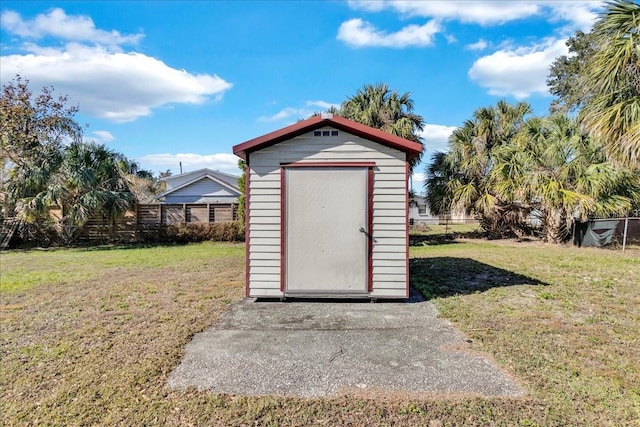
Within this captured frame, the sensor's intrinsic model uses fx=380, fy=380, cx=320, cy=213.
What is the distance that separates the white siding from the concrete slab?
Answer: 0.56 meters

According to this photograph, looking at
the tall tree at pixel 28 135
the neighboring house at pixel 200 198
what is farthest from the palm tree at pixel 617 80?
the tall tree at pixel 28 135

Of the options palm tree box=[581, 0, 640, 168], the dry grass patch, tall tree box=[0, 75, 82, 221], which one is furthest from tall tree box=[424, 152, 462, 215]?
tall tree box=[0, 75, 82, 221]

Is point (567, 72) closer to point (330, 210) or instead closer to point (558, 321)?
point (558, 321)

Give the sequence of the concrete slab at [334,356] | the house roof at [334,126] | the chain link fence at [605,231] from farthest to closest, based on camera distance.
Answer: the chain link fence at [605,231]
the house roof at [334,126]
the concrete slab at [334,356]

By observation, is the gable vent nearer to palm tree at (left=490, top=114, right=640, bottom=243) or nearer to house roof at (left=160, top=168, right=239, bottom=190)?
palm tree at (left=490, top=114, right=640, bottom=243)

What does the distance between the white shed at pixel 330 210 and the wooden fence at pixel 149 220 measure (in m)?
9.58

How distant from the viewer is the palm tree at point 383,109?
13.1 meters

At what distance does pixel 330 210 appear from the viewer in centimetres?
534

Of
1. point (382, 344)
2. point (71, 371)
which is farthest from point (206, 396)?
point (382, 344)

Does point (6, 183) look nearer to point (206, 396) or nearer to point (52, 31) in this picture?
point (52, 31)

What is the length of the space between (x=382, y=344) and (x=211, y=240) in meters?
11.6

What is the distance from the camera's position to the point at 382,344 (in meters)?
3.75

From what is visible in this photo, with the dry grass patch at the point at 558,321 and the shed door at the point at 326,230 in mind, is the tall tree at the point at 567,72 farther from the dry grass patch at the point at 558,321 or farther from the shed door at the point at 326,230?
the shed door at the point at 326,230

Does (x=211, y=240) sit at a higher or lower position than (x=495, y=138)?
lower
